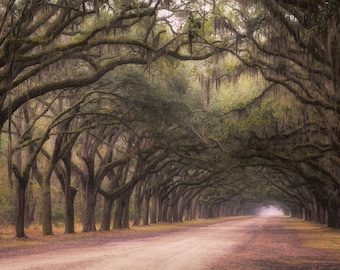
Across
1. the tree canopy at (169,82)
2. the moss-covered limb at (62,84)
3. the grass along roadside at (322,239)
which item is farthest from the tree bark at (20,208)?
the grass along roadside at (322,239)

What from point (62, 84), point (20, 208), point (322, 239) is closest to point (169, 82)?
point (62, 84)

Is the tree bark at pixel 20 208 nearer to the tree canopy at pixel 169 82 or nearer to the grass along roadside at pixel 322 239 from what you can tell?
the tree canopy at pixel 169 82

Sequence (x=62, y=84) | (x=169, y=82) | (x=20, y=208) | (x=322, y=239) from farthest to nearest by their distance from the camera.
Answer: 1. (x=322, y=239)
2. (x=169, y=82)
3. (x=20, y=208)
4. (x=62, y=84)

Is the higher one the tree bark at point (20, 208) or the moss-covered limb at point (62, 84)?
the moss-covered limb at point (62, 84)

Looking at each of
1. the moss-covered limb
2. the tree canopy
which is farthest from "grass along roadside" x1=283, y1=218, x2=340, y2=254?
the moss-covered limb

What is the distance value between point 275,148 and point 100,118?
9953 mm

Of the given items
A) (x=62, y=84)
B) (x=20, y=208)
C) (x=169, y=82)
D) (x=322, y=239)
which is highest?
(x=169, y=82)

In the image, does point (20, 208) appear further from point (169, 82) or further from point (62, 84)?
point (62, 84)

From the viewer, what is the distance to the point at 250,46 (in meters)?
18.4

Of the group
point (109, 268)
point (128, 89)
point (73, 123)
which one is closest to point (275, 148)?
point (128, 89)

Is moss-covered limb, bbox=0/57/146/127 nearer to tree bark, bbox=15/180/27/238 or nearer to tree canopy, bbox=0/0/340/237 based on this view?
tree canopy, bbox=0/0/340/237

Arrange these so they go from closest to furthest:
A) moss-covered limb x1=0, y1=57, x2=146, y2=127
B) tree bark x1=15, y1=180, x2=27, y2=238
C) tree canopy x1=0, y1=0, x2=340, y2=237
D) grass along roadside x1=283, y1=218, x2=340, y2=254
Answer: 1. tree canopy x1=0, y1=0, x2=340, y2=237
2. moss-covered limb x1=0, y1=57, x2=146, y2=127
3. grass along roadside x1=283, y1=218, x2=340, y2=254
4. tree bark x1=15, y1=180, x2=27, y2=238

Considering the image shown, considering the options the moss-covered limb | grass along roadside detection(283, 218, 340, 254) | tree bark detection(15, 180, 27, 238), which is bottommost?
grass along roadside detection(283, 218, 340, 254)

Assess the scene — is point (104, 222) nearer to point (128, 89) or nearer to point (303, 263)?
point (128, 89)
